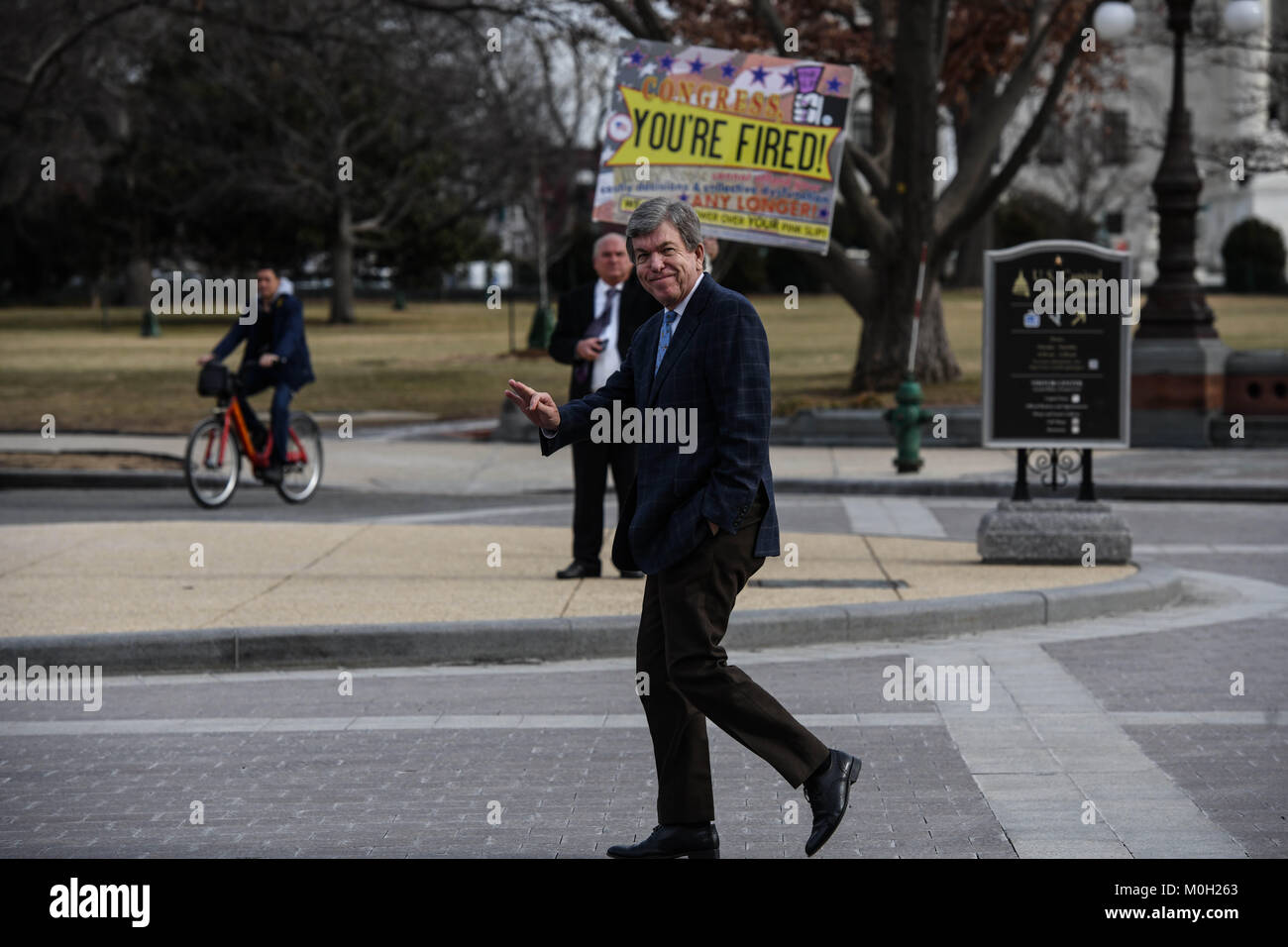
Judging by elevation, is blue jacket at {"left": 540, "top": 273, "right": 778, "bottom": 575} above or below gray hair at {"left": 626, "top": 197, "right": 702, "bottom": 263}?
below

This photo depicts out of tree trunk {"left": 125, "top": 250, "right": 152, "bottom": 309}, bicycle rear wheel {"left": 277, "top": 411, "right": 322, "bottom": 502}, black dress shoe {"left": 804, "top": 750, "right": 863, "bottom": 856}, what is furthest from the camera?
tree trunk {"left": 125, "top": 250, "right": 152, "bottom": 309}

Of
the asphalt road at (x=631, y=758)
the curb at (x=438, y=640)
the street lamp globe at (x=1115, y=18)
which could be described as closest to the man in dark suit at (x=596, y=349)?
the curb at (x=438, y=640)

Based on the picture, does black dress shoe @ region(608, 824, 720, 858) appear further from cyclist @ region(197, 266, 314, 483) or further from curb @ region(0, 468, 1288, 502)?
curb @ region(0, 468, 1288, 502)

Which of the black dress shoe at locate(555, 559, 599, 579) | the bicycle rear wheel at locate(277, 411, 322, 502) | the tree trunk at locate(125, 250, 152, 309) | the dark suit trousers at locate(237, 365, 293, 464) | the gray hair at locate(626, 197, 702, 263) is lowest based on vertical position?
the black dress shoe at locate(555, 559, 599, 579)

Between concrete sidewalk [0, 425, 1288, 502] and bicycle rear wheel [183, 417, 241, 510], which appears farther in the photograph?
concrete sidewalk [0, 425, 1288, 502]

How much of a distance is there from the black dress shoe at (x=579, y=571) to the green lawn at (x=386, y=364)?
39.0 ft

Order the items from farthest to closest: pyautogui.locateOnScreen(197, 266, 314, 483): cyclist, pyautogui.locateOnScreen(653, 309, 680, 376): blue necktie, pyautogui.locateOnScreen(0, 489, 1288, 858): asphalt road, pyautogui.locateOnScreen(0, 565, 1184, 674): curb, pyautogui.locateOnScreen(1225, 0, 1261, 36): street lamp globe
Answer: pyautogui.locateOnScreen(1225, 0, 1261, 36): street lamp globe → pyautogui.locateOnScreen(197, 266, 314, 483): cyclist → pyautogui.locateOnScreen(0, 565, 1184, 674): curb → pyautogui.locateOnScreen(0, 489, 1288, 858): asphalt road → pyautogui.locateOnScreen(653, 309, 680, 376): blue necktie

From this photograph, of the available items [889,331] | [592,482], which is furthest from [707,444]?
[889,331]

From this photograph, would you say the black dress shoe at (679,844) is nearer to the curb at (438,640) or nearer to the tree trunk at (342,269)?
the curb at (438,640)

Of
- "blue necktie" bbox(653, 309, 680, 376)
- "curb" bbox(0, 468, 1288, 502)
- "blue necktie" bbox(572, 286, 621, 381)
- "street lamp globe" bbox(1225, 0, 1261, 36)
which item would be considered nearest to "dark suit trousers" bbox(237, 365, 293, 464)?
"curb" bbox(0, 468, 1288, 502)

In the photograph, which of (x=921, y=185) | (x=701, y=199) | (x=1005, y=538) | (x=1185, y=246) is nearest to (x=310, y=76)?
(x=921, y=185)

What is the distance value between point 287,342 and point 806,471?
569 centimetres

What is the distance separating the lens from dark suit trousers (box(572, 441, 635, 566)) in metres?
10.6

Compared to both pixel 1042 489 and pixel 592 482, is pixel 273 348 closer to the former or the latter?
pixel 592 482
